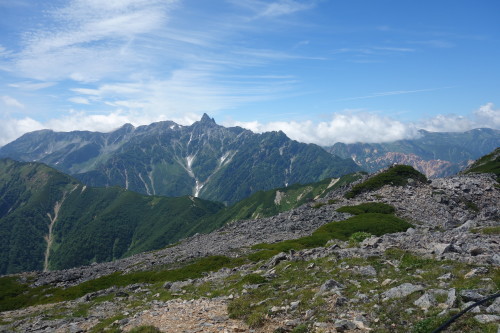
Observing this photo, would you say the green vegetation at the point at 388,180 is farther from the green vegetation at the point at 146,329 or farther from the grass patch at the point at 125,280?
the green vegetation at the point at 146,329

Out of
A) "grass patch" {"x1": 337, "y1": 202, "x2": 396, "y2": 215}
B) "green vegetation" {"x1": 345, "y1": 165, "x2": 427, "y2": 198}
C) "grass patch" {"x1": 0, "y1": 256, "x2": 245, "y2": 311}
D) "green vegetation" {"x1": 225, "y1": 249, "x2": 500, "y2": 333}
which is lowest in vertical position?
"grass patch" {"x1": 0, "y1": 256, "x2": 245, "y2": 311}

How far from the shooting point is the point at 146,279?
51.2m

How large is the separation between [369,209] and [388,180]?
23.4 metres

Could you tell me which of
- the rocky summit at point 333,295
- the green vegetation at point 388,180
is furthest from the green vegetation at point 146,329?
the green vegetation at point 388,180

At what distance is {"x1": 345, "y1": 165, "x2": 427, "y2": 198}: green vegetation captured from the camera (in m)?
92.5

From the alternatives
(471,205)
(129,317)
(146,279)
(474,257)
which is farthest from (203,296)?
(471,205)

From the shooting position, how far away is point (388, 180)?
308 ft

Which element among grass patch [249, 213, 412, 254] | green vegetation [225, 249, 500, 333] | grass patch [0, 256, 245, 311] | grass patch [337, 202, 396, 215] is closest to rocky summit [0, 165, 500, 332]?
green vegetation [225, 249, 500, 333]

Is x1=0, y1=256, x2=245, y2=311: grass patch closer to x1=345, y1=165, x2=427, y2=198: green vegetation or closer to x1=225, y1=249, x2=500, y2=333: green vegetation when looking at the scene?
x1=225, y1=249, x2=500, y2=333: green vegetation

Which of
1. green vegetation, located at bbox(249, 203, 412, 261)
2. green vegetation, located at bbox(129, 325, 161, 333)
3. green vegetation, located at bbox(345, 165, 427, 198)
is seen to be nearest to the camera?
green vegetation, located at bbox(129, 325, 161, 333)

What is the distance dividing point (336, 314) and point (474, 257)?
36.3 feet

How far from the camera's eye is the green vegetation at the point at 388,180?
92.5 meters

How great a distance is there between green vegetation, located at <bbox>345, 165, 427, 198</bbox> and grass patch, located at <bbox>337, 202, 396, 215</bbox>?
15119mm

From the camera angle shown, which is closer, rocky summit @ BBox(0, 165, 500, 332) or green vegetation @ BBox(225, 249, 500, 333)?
green vegetation @ BBox(225, 249, 500, 333)
